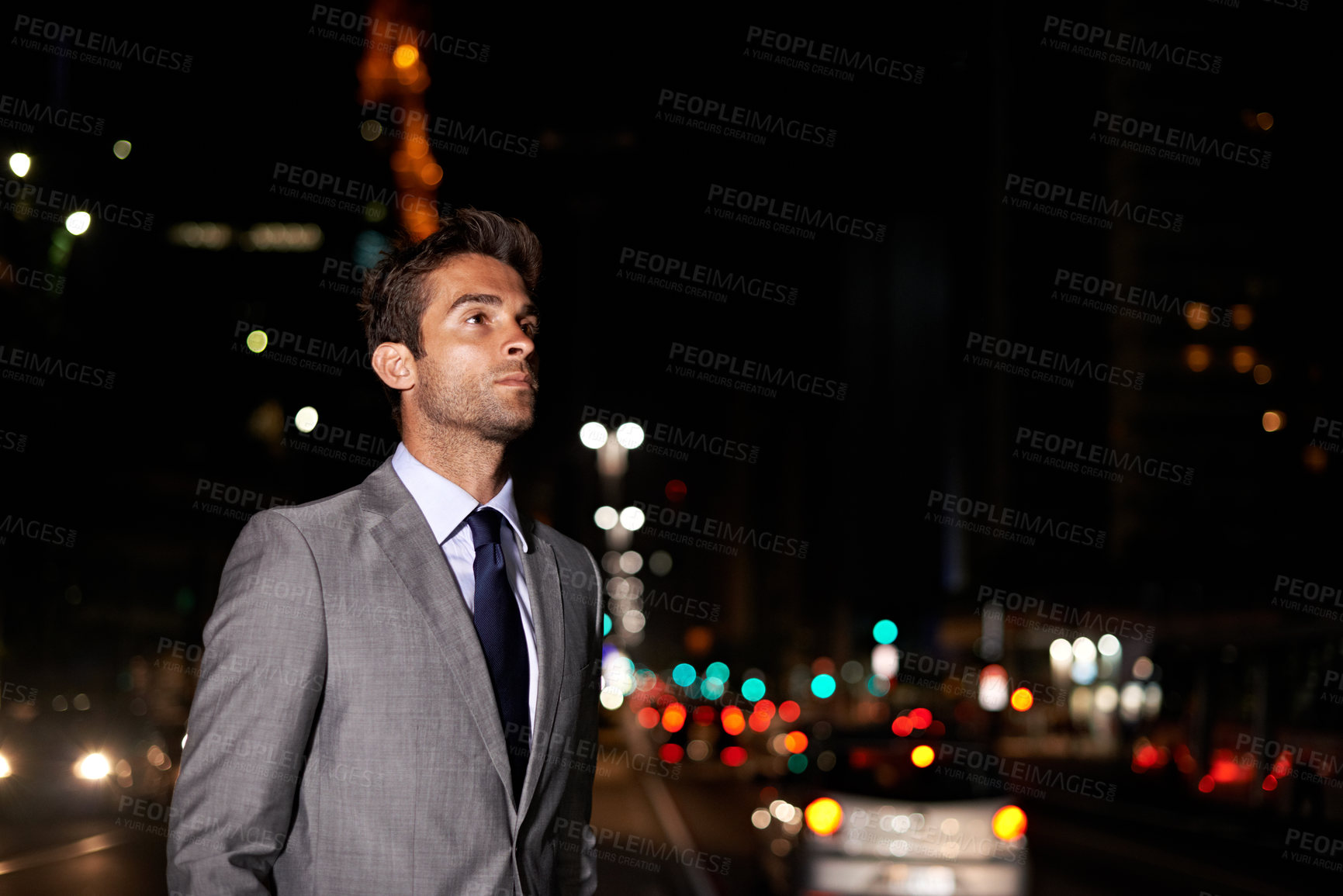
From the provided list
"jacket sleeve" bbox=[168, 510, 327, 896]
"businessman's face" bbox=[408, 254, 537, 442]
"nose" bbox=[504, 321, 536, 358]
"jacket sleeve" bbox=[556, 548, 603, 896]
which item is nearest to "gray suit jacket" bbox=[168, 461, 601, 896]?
"jacket sleeve" bbox=[168, 510, 327, 896]

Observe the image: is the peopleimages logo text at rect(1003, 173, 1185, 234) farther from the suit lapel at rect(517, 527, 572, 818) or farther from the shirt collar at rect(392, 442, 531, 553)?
the shirt collar at rect(392, 442, 531, 553)

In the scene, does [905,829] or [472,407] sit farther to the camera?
[905,829]

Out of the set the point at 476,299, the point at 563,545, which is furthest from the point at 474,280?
the point at 563,545

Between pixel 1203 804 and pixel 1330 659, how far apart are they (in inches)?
221

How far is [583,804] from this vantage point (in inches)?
120

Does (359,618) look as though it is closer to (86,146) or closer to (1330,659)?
(1330,659)

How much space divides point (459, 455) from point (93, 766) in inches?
613

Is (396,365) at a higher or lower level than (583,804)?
higher

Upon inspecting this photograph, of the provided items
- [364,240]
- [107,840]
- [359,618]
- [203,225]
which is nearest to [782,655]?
[364,240]

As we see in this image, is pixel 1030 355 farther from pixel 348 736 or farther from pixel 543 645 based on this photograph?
pixel 348 736

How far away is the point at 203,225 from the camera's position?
4397 centimetres

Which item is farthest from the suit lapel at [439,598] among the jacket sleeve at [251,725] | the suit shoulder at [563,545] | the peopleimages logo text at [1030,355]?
the peopleimages logo text at [1030,355]

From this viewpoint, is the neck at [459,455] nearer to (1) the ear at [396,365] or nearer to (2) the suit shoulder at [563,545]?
(1) the ear at [396,365]

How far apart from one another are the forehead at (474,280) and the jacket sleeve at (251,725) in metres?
0.74
